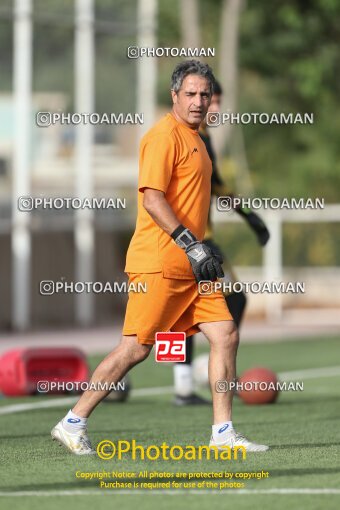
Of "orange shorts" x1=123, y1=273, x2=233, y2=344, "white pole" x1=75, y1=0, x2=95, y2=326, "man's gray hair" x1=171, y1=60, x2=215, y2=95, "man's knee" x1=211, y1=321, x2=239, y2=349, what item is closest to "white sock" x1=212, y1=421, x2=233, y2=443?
"man's knee" x1=211, y1=321, x2=239, y2=349

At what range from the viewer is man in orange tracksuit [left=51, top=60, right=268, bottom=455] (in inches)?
340

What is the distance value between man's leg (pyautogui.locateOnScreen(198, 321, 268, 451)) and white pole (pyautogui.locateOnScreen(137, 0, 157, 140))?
19.7 meters

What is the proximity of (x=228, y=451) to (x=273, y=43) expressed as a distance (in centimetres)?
2884

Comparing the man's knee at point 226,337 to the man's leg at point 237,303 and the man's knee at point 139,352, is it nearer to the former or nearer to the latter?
the man's knee at point 139,352

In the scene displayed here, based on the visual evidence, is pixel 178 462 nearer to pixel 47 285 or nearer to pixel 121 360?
pixel 121 360

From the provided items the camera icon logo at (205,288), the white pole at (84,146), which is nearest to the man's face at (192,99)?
the camera icon logo at (205,288)

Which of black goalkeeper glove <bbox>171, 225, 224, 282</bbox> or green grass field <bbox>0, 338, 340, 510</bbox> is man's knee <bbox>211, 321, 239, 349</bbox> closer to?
black goalkeeper glove <bbox>171, 225, 224, 282</bbox>

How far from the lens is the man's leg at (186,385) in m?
12.8

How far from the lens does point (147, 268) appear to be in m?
8.73

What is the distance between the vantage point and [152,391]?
1502cm

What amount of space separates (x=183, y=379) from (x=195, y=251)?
175 inches

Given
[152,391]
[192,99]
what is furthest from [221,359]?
[152,391]

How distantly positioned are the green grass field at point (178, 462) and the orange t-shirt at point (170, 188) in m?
1.11

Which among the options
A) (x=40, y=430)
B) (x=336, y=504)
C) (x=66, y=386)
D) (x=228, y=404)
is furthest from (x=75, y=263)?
(x=336, y=504)
